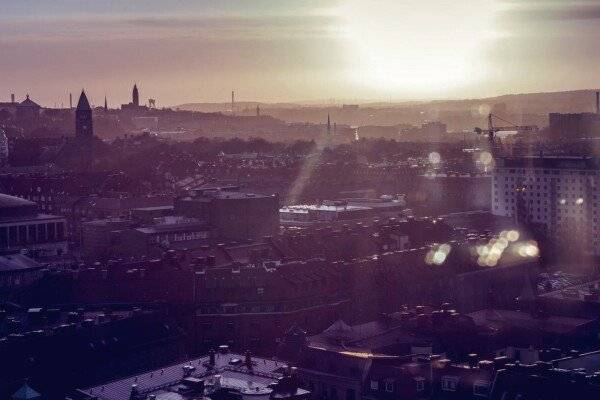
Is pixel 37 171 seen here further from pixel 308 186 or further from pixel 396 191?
pixel 396 191

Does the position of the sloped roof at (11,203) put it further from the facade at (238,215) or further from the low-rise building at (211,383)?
the low-rise building at (211,383)

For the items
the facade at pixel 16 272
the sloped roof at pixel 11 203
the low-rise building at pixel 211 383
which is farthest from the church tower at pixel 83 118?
the low-rise building at pixel 211 383

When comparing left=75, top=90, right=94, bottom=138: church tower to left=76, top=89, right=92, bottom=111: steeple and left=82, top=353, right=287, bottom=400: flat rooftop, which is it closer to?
left=76, top=89, right=92, bottom=111: steeple

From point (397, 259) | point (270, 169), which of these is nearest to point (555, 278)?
point (397, 259)

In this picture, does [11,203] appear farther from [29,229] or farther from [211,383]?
[211,383]

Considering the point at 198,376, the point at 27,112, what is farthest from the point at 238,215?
the point at 27,112

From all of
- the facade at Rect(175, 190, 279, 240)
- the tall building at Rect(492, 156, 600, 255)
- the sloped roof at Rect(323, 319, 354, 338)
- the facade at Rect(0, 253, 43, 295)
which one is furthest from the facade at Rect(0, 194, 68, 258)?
the tall building at Rect(492, 156, 600, 255)
